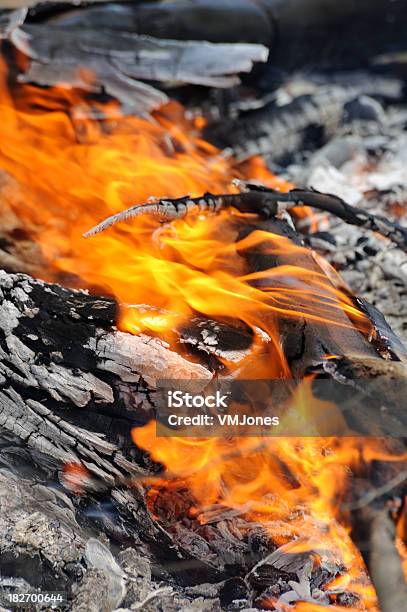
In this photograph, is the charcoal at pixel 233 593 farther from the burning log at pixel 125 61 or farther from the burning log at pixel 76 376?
the burning log at pixel 125 61

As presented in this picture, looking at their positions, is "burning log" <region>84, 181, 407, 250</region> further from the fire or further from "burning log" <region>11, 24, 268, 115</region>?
Result: "burning log" <region>11, 24, 268, 115</region>

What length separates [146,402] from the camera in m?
1.51

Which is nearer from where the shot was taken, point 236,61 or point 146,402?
point 146,402

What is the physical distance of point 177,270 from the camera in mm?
1822

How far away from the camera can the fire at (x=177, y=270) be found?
1484 mm

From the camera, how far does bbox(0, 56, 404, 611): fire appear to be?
1.48 meters

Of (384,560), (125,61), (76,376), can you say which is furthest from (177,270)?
(125,61)

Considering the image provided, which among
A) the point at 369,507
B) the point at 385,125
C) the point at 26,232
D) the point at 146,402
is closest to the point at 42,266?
the point at 26,232

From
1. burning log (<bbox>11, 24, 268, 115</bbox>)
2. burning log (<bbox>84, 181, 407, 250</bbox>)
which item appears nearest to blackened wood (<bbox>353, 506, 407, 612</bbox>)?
burning log (<bbox>84, 181, 407, 250</bbox>)

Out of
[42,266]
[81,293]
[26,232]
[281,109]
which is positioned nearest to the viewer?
[81,293]

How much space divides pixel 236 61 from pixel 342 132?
28.5 inches

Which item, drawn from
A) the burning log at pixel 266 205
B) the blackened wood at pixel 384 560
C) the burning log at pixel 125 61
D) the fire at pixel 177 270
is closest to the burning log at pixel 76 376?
the fire at pixel 177 270

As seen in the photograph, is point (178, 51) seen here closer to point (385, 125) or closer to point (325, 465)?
point (385, 125)

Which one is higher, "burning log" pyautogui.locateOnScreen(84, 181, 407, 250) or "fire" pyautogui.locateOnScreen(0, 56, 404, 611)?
"burning log" pyautogui.locateOnScreen(84, 181, 407, 250)
